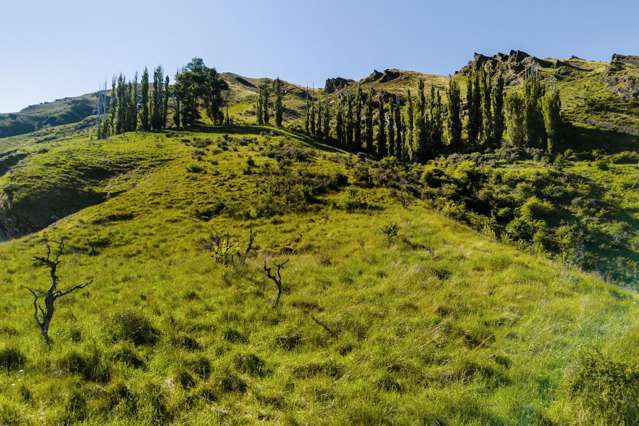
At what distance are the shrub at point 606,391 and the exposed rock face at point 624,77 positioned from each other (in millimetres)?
118711

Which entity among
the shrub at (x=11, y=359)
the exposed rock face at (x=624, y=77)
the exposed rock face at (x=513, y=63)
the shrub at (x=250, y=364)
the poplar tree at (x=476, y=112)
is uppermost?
the exposed rock face at (x=513, y=63)

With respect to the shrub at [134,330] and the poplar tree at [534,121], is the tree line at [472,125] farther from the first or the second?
the shrub at [134,330]

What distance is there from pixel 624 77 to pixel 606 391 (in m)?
133

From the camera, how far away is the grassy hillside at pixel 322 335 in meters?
6.22

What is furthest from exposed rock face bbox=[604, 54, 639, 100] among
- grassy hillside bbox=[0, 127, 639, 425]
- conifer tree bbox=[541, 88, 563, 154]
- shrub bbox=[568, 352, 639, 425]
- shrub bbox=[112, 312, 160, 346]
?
shrub bbox=[112, 312, 160, 346]

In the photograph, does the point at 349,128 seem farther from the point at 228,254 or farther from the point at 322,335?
the point at 322,335

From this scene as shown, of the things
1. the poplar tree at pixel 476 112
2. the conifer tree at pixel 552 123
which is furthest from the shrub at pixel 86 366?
the poplar tree at pixel 476 112

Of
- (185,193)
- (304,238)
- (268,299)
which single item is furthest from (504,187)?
(268,299)

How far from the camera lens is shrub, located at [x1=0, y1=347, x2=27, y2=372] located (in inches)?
305

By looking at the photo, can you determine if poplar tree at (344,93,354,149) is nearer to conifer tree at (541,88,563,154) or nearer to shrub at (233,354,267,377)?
conifer tree at (541,88,563,154)

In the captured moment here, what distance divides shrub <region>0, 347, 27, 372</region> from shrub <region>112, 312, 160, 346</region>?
1.92 metres

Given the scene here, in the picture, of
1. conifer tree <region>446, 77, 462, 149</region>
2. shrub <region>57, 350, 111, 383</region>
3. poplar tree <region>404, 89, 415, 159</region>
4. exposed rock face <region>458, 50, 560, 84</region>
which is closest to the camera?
shrub <region>57, 350, 111, 383</region>

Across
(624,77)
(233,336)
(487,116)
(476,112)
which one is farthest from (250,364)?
(624,77)

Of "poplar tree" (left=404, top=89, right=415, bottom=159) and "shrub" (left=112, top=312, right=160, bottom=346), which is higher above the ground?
"poplar tree" (left=404, top=89, right=415, bottom=159)
